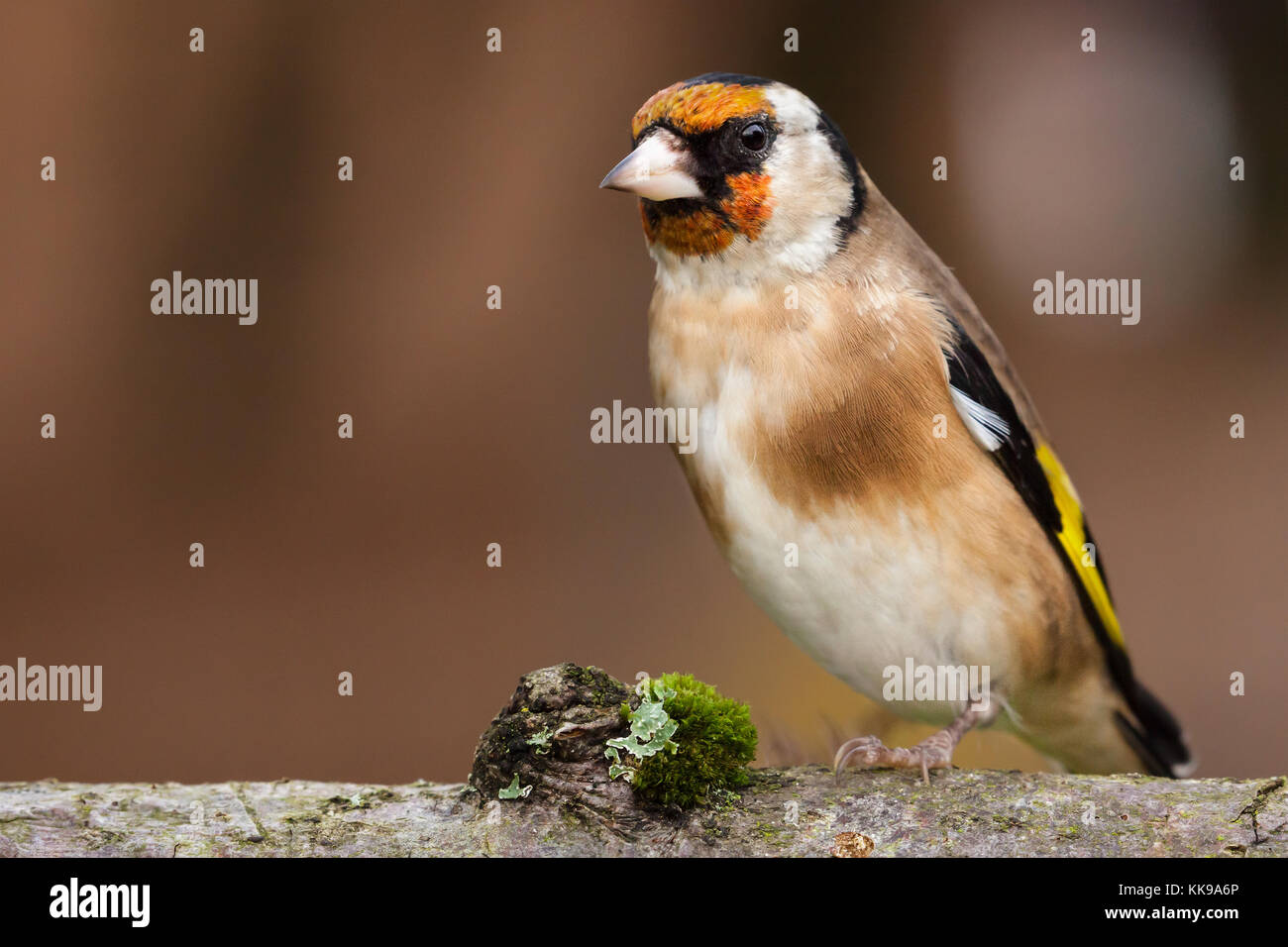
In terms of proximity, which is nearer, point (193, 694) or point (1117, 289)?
point (193, 694)

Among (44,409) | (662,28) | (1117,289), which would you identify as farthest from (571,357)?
(1117,289)

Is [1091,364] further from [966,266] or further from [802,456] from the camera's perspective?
[802,456]

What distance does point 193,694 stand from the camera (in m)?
4.22

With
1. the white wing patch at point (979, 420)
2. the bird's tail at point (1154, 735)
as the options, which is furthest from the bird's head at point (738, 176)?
the bird's tail at point (1154, 735)

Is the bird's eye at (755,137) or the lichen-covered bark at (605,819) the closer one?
the lichen-covered bark at (605,819)

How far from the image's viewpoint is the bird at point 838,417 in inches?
82.2

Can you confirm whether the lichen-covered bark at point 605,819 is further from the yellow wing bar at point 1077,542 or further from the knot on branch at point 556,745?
the yellow wing bar at point 1077,542

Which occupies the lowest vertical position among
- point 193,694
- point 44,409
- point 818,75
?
point 193,694

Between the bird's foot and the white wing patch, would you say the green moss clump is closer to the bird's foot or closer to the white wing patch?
the bird's foot

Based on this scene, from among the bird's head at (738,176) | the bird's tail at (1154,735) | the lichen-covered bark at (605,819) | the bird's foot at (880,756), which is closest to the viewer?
the lichen-covered bark at (605,819)

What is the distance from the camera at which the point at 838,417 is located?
209cm

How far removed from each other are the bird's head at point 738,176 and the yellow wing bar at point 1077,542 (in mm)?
689

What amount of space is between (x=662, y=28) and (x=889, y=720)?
114 inches

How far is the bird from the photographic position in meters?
2.09
